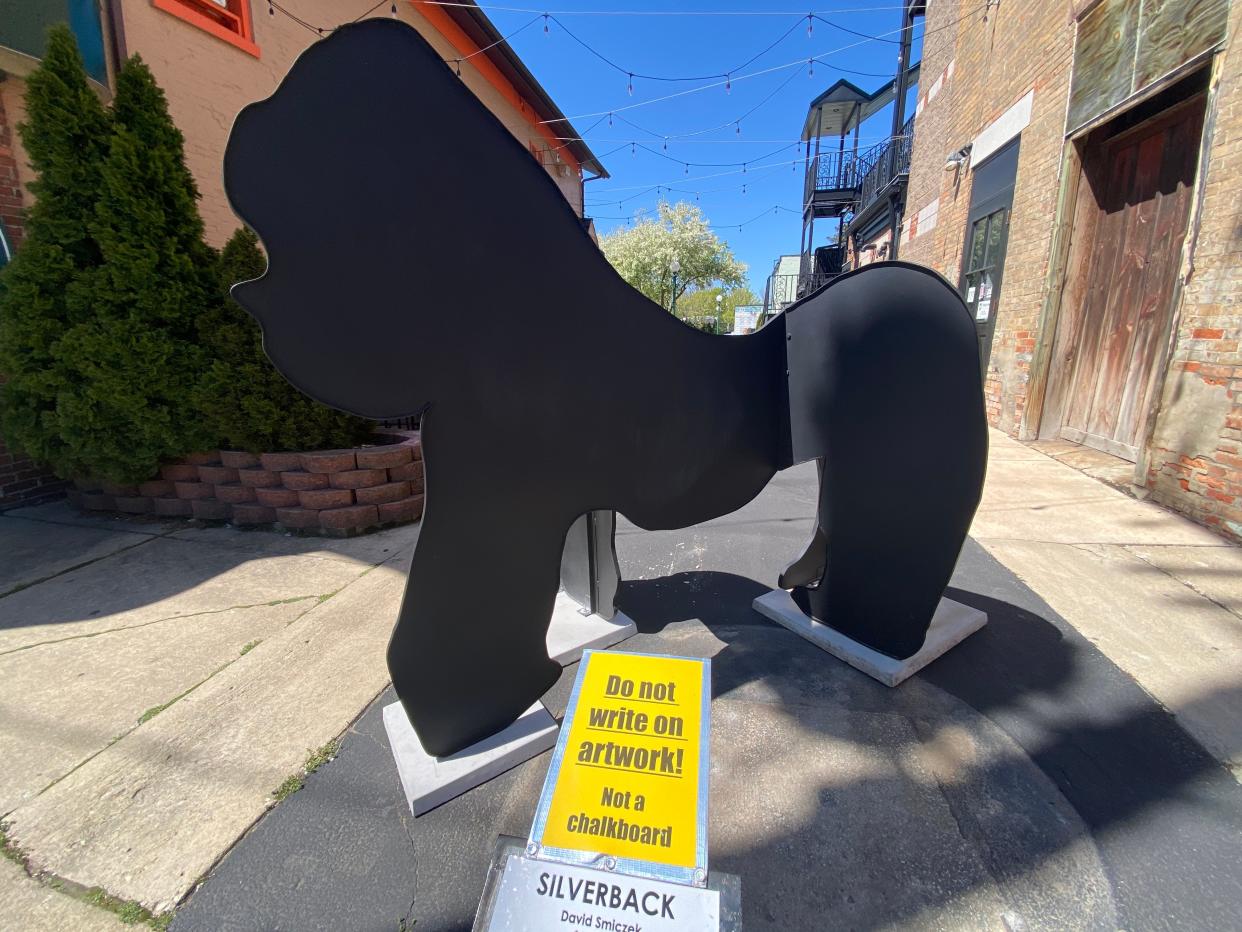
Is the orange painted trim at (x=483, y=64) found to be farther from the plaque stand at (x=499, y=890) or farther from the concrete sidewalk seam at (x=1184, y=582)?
the plaque stand at (x=499, y=890)

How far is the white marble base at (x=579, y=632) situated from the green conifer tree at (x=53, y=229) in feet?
14.1

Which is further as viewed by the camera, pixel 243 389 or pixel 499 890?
pixel 243 389

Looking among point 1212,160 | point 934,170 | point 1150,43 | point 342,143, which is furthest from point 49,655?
point 934,170

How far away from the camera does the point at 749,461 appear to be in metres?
2.49

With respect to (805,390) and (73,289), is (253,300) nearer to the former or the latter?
(805,390)

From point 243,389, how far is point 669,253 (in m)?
28.6

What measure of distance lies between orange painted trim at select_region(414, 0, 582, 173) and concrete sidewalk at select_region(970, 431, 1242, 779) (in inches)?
396

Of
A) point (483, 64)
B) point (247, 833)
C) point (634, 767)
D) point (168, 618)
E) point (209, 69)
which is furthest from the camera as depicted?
point (483, 64)

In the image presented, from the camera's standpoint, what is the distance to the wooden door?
16.0ft

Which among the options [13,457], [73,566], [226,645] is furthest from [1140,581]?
[13,457]

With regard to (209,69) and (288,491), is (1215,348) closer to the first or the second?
(288,491)

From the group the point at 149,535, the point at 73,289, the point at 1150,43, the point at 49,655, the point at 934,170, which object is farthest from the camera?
the point at 934,170

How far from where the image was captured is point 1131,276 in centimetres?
551

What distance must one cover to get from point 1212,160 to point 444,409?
6.02 m
